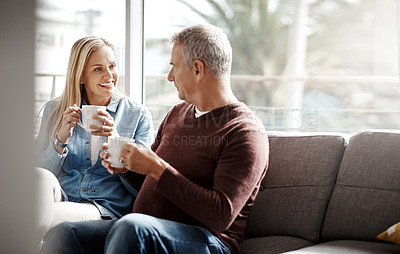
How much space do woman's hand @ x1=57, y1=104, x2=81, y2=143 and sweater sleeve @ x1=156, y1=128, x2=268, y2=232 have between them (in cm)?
60

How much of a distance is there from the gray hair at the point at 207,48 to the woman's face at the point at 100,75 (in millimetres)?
524

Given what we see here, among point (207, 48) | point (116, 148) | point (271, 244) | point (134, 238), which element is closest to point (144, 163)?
point (116, 148)

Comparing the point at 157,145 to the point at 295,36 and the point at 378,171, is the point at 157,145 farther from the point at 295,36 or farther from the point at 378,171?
the point at 295,36

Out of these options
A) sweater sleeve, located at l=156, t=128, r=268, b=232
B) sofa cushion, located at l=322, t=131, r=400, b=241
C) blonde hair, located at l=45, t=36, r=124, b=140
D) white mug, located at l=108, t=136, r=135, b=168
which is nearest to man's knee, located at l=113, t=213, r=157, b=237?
sweater sleeve, located at l=156, t=128, r=268, b=232

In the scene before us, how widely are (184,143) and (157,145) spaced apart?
0.25m

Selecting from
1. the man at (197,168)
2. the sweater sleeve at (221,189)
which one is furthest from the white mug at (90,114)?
the sweater sleeve at (221,189)

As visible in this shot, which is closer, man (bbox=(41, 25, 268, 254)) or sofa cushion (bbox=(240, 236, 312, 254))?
man (bbox=(41, 25, 268, 254))

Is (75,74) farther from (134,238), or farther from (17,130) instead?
(17,130)

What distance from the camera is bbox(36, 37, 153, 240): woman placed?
1912 mm

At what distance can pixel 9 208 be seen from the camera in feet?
2.06

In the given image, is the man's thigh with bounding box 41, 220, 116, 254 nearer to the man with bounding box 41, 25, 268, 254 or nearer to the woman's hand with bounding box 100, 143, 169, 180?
the man with bounding box 41, 25, 268, 254

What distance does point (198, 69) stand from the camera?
1665 mm

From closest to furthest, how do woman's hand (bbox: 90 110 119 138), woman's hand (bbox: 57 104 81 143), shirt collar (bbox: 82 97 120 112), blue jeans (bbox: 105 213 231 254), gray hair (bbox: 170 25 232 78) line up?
blue jeans (bbox: 105 213 231 254), gray hair (bbox: 170 25 232 78), woman's hand (bbox: 90 110 119 138), woman's hand (bbox: 57 104 81 143), shirt collar (bbox: 82 97 120 112)

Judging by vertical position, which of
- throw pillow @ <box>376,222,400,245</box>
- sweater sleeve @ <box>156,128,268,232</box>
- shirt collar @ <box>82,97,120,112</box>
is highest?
shirt collar @ <box>82,97,120,112</box>
